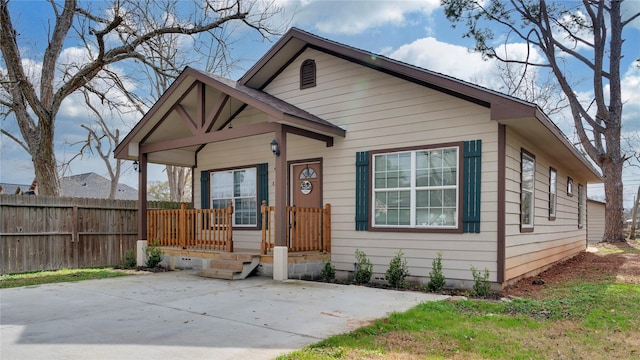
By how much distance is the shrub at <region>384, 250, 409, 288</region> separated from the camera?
24.2 feet

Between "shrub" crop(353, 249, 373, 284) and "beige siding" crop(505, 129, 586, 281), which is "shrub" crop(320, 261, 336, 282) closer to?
"shrub" crop(353, 249, 373, 284)

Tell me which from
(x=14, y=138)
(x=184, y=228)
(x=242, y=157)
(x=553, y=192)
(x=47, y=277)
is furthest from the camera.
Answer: (x=14, y=138)

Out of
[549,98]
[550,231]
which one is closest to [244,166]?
[550,231]

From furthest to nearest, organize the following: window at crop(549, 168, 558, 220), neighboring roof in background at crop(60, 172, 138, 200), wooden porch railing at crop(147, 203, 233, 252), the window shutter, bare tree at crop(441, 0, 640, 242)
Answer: neighboring roof in background at crop(60, 172, 138, 200) → bare tree at crop(441, 0, 640, 242) → the window shutter → window at crop(549, 168, 558, 220) → wooden porch railing at crop(147, 203, 233, 252)

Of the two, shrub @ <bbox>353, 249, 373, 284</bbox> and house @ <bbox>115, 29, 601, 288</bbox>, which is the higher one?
house @ <bbox>115, 29, 601, 288</bbox>

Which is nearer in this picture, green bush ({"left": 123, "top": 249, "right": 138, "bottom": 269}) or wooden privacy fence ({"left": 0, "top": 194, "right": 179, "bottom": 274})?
wooden privacy fence ({"left": 0, "top": 194, "right": 179, "bottom": 274})

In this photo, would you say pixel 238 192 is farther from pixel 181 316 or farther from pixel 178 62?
pixel 178 62

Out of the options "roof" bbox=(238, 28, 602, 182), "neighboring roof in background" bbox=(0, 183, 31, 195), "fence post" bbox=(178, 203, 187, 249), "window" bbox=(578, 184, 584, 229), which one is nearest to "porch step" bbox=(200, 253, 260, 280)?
"fence post" bbox=(178, 203, 187, 249)

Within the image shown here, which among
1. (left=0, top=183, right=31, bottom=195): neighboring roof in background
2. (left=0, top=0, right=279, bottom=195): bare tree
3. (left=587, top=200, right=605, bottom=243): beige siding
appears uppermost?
(left=0, top=0, right=279, bottom=195): bare tree

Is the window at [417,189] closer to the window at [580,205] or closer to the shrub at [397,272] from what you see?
the shrub at [397,272]

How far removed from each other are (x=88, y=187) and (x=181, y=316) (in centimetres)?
2965

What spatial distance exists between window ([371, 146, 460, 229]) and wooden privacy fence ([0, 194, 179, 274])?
698cm

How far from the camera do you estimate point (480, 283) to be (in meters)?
6.67

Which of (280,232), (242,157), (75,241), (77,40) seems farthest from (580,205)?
(77,40)
